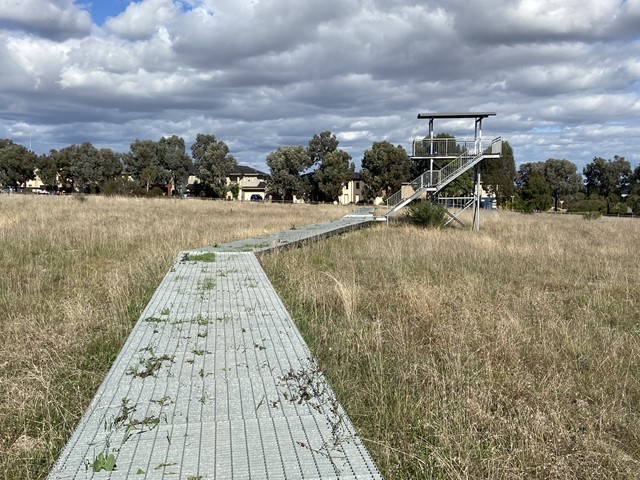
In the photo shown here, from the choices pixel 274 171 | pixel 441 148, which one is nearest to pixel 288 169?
pixel 274 171

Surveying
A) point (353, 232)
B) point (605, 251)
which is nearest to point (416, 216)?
point (353, 232)

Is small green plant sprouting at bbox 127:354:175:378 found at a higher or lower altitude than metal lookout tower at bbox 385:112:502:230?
lower

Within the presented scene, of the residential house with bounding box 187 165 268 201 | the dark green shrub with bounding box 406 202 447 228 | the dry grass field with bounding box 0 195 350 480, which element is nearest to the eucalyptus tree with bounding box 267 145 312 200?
the residential house with bounding box 187 165 268 201

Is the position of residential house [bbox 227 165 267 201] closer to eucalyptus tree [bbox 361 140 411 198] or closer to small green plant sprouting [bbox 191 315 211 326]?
eucalyptus tree [bbox 361 140 411 198]

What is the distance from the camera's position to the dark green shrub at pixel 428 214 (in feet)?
70.8

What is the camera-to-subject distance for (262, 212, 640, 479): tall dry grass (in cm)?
320

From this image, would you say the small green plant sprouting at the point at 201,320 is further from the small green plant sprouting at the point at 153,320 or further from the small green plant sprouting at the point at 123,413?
the small green plant sprouting at the point at 123,413

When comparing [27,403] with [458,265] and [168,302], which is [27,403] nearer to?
[168,302]

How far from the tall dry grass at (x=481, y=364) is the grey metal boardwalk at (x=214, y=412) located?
1.34 feet

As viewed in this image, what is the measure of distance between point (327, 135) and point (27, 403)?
237ft

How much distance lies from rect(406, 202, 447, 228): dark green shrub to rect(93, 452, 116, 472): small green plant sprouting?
20.0 m

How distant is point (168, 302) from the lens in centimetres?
651

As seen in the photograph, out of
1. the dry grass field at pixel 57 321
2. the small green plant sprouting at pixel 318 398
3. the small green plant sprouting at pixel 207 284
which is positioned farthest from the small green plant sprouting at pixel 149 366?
the small green plant sprouting at pixel 207 284

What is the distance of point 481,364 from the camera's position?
4816 mm
